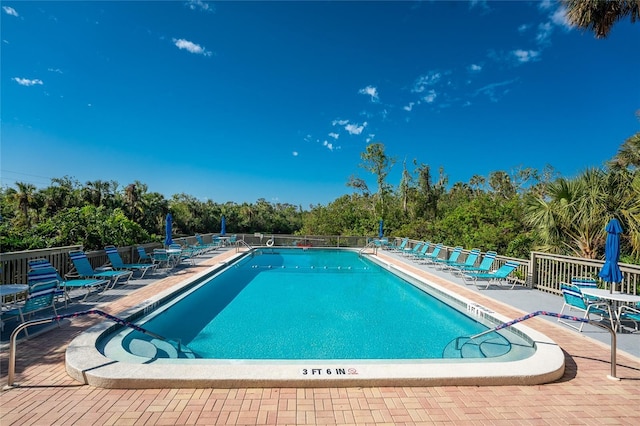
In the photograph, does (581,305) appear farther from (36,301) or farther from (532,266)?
(36,301)

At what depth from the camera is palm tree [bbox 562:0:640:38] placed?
21.9ft

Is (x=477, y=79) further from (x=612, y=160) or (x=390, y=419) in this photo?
(x=390, y=419)

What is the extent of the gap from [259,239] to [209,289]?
10.4 meters

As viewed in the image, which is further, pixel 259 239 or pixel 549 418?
pixel 259 239

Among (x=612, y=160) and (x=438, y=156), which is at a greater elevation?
(x=438, y=156)

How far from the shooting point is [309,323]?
5.86m

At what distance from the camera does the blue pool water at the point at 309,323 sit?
4492mm

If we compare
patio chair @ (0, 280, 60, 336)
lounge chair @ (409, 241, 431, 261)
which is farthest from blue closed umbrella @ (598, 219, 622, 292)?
patio chair @ (0, 280, 60, 336)

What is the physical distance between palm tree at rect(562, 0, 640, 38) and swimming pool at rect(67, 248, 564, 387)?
6.83m

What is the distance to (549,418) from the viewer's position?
252 cm

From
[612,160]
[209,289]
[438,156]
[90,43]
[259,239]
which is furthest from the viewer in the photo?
[438,156]

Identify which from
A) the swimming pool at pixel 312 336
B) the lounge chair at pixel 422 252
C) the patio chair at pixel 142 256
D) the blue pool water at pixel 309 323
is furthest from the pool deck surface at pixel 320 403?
the lounge chair at pixel 422 252

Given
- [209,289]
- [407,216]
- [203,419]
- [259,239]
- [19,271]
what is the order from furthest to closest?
[407,216]
[259,239]
[209,289]
[19,271]
[203,419]

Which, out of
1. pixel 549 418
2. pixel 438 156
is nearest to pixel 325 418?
pixel 549 418
